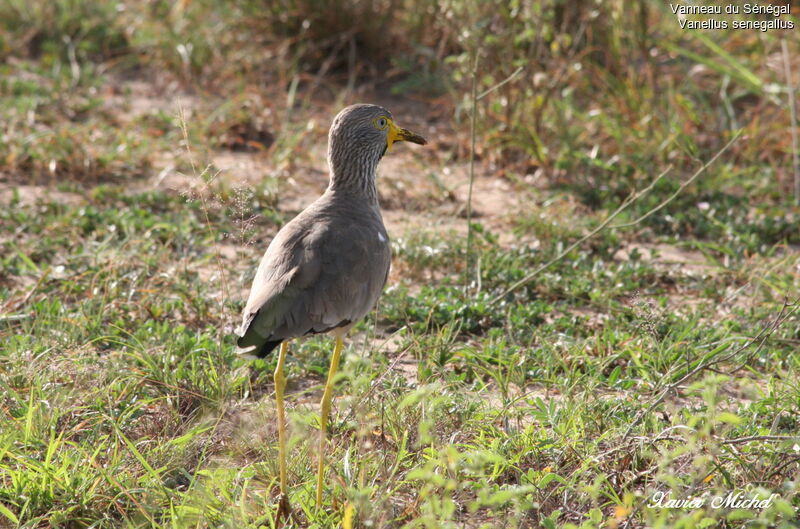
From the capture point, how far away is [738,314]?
4887mm

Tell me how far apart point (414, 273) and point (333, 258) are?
186cm

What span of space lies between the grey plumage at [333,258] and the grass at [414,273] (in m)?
0.25

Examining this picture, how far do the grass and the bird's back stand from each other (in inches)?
9.5

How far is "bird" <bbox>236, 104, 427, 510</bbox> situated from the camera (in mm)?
3357

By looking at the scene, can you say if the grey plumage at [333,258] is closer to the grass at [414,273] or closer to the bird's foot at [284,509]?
the grass at [414,273]

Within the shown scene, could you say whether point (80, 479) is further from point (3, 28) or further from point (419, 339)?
point (3, 28)

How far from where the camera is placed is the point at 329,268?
357 cm

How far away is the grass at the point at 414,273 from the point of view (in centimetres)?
338

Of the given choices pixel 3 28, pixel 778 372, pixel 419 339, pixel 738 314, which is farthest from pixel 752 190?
pixel 3 28
